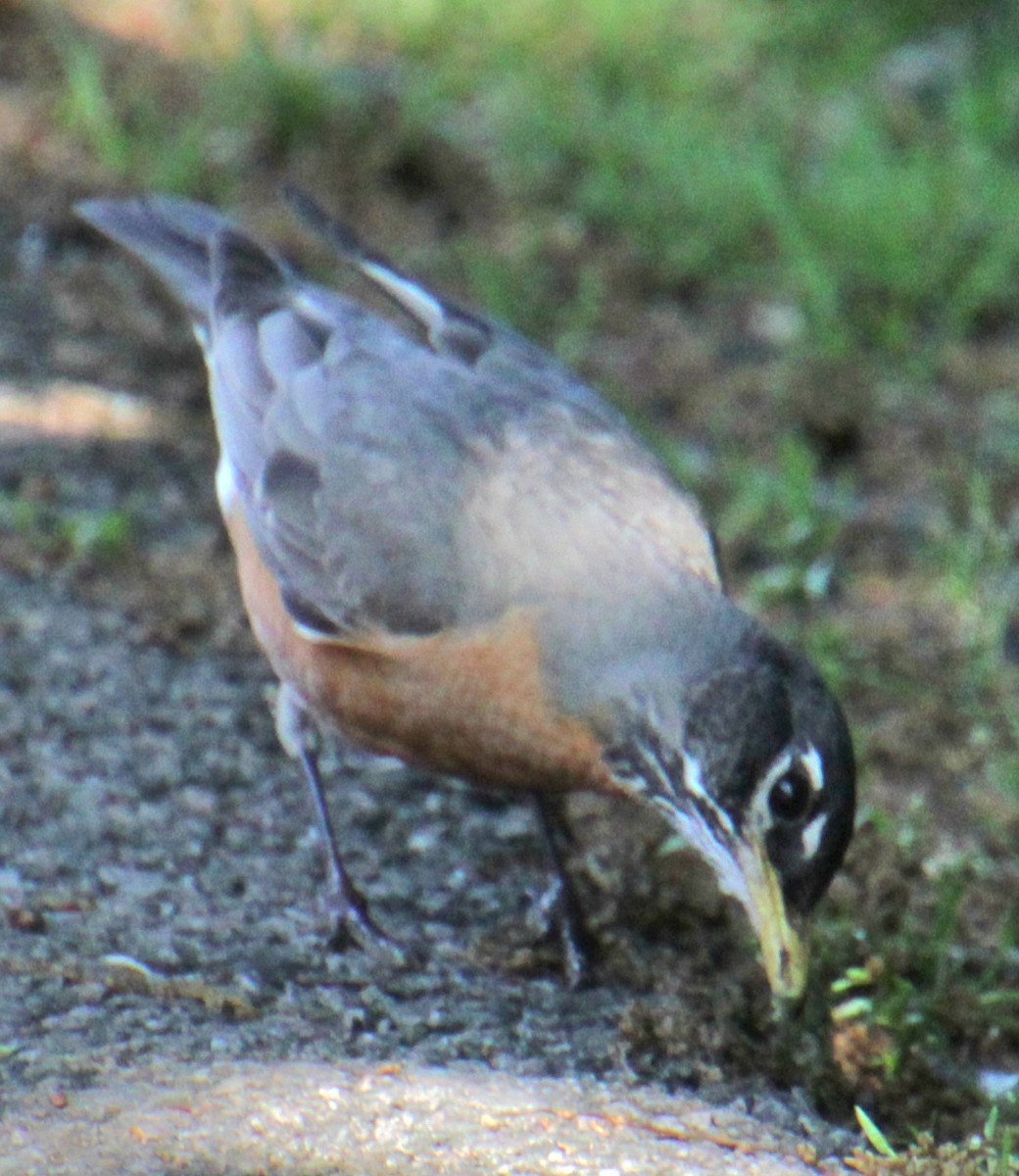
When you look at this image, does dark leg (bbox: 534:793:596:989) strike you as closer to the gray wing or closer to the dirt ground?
the dirt ground

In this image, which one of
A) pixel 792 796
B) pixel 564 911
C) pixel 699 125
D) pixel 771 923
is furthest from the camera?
pixel 699 125

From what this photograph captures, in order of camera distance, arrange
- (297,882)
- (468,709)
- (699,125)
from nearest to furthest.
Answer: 1. (468,709)
2. (297,882)
3. (699,125)

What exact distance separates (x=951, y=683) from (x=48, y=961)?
3143 mm

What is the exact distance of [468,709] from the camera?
4.63 m

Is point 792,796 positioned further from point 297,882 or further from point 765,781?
point 297,882

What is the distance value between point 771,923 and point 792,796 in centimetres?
30

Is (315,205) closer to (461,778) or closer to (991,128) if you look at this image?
(461,778)

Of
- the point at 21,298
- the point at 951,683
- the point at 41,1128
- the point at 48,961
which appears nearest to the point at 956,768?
the point at 951,683

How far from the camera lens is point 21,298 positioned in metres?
7.82

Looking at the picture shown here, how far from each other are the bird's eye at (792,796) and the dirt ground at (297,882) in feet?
1.95

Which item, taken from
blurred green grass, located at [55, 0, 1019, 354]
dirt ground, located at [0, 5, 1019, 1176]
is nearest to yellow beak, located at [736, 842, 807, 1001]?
dirt ground, located at [0, 5, 1019, 1176]

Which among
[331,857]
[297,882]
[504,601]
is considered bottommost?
[297,882]

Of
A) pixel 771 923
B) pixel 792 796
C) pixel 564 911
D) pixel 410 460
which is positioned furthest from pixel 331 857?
pixel 792 796

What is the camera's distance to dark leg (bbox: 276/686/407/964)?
480 cm
